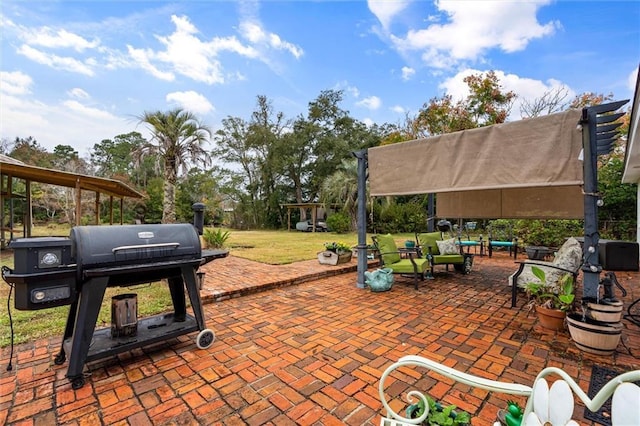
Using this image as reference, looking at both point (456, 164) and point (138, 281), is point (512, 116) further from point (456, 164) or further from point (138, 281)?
point (138, 281)

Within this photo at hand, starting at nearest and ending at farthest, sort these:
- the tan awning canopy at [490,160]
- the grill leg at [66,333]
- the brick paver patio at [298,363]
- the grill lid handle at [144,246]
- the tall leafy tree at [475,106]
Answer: the brick paver patio at [298,363], the grill lid handle at [144,246], the grill leg at [66,333], the tan awning canopy at [490,160], the tall leafy tree at [475,106]

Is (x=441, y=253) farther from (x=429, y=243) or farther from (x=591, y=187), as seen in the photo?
(x=591, y=187)

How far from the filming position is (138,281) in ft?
8.70

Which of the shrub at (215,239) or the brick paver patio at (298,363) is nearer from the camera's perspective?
the brick paver patio at (298,363)

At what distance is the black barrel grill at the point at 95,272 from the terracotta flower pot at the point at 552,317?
358 centimetres

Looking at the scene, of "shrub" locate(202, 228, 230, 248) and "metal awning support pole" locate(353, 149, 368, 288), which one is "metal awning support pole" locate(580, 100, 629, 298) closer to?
"metal awning support pole" locate(353, 149, 368, 288)

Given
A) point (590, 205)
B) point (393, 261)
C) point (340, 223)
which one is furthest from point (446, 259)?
point (340, 223)

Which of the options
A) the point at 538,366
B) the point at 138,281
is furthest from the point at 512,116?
the point at 138,281

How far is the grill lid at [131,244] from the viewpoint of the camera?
7.03ft

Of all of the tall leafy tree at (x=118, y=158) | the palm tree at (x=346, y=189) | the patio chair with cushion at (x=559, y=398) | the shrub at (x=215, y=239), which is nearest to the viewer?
the patio chair with cushion at (x=559, y=398)

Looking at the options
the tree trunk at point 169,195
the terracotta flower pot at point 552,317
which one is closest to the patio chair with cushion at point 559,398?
the terracotta flower pot at point 552,317

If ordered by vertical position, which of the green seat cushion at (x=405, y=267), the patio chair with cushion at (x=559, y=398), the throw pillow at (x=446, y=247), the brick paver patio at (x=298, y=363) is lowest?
the brick paver patio at (x=298, y=363)

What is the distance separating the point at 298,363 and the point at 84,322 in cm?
167

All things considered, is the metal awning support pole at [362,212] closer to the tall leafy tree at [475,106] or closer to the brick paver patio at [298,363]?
the brick paver patio at [298,363]
